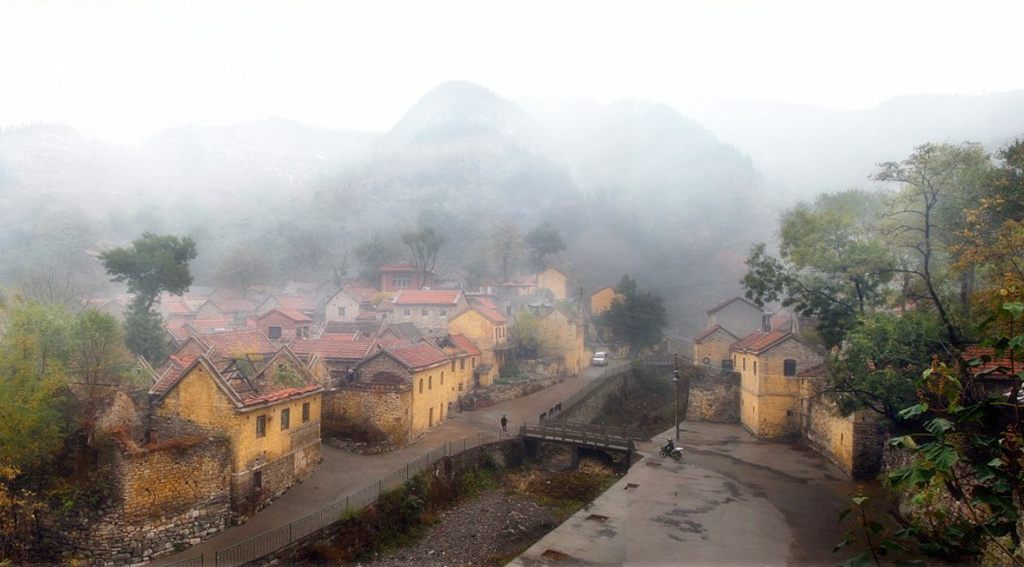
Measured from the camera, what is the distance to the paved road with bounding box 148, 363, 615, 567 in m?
20.8

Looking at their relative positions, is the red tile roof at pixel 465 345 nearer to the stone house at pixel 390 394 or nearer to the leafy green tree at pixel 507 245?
the stone house at pixel 390 394

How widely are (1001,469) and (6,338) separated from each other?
27.5 m

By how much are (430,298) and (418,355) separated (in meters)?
21.6

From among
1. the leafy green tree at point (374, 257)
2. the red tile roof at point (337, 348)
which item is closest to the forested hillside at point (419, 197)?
the leafy green tree at point (374, 257)

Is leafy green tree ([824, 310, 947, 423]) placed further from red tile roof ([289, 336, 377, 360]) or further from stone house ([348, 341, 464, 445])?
red tile roof ([289, 336, 377, 360])

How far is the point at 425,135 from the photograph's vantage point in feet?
532

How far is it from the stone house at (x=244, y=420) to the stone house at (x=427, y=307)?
27.3 m

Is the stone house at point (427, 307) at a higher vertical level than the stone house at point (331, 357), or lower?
higher

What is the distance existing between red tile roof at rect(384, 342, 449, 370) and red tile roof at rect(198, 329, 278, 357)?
6974mm

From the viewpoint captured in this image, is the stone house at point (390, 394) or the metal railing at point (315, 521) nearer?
the metal railing at point (315, 521)

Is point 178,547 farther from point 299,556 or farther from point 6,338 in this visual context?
point 6,338

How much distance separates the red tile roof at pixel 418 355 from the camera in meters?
31.6

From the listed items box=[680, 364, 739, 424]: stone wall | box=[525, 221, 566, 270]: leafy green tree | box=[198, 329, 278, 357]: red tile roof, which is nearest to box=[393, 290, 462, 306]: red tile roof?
box=[198, 329, 278, 357]: red tile roof

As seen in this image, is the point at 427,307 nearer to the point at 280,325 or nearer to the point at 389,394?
the point at 280,325
